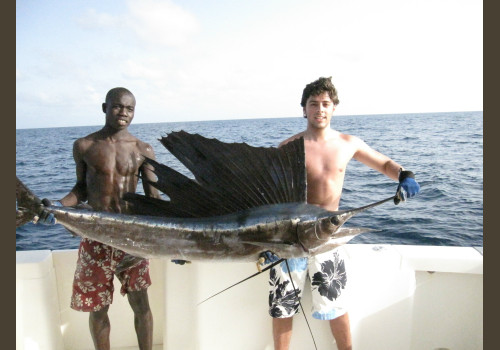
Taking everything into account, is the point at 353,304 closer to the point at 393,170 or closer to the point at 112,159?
the point at 393,170

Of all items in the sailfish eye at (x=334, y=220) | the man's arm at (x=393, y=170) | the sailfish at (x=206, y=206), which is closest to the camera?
the sailfish eye at (x=334, y=220)

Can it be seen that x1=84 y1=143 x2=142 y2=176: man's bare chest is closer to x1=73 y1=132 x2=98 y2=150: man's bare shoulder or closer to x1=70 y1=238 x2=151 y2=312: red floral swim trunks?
x1=73 y1=132 x2=98 y2=150: man's bare shoulder

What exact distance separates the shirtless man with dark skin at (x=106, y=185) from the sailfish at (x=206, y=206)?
15.0 inches

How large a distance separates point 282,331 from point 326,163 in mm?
945

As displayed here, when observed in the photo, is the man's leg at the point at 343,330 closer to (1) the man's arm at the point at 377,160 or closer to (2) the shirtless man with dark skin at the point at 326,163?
(2) the shirtless man with dark skin at the point at 326,163

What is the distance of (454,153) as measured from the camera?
16375mm

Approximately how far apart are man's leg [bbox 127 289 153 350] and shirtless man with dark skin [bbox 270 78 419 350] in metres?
0.71

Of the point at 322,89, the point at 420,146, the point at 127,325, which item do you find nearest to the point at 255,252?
the point at 322,89

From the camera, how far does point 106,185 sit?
2146mm

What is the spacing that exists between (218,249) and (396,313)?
1.20 metres

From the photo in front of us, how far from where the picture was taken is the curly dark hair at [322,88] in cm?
220

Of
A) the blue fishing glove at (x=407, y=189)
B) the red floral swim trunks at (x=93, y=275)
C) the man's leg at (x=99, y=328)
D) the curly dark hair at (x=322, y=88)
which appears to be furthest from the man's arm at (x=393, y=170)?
the man's leg at (x=99, y=328)

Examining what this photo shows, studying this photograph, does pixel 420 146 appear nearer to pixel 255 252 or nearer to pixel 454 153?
pixel 454 153

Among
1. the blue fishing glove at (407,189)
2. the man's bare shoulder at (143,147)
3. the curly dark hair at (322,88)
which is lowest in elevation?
the blue fishing glove at (407,189)
